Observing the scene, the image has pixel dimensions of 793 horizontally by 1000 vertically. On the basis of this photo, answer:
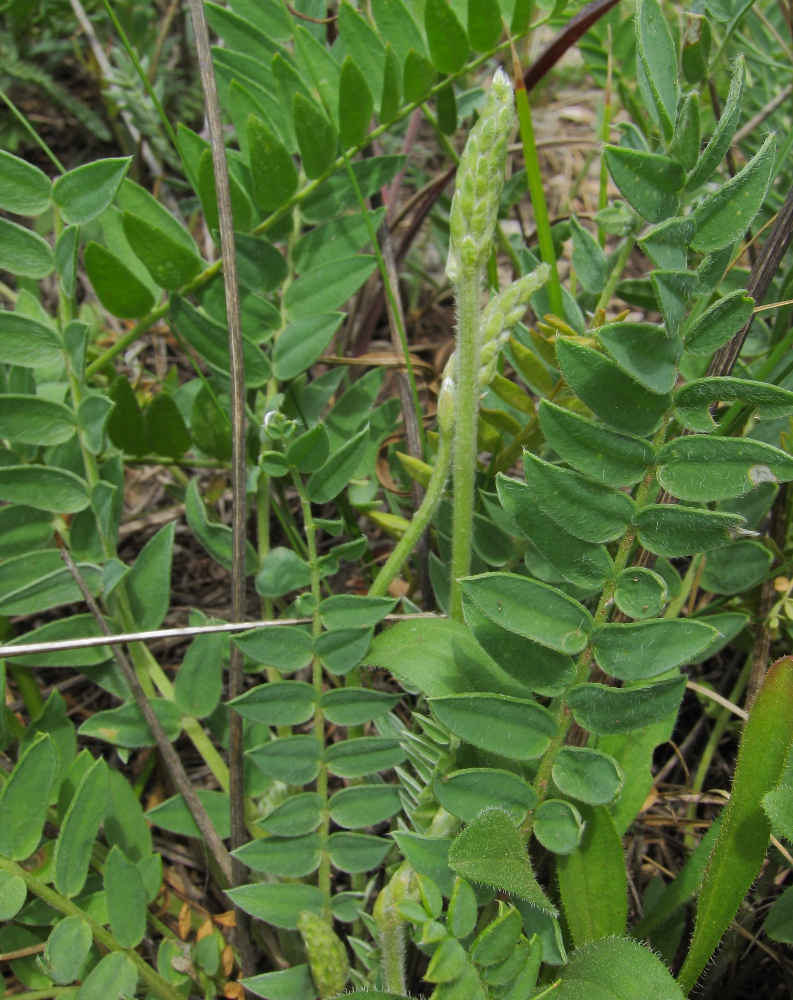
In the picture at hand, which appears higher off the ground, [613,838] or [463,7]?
[463,7]

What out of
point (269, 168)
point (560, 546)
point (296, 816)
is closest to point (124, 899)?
point (296, 816)

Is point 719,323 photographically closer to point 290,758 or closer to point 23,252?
point 290,758

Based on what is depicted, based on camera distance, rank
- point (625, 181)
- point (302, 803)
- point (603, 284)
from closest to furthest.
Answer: point (625, 181) → point (302, 803) → point (603, 284)

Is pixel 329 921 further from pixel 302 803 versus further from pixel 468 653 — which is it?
pixel 468 653

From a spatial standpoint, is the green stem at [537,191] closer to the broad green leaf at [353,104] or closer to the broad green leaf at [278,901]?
the broad green leaf at [353,104]

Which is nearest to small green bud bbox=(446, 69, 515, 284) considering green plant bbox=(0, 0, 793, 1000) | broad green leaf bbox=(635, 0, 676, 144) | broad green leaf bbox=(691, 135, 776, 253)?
green plant bbox=(0, 0, 793, 1000)

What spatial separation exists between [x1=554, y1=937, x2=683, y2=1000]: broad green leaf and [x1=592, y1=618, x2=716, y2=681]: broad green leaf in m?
0.37

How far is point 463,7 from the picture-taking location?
1788 millimetres

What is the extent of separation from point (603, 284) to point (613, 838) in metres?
1.03

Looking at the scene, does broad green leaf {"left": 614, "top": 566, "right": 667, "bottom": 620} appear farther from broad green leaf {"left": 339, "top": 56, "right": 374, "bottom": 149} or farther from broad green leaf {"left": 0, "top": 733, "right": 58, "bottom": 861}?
broad green leaf {"left": 339, "top": 56, "right": 374, "bottom": 149}

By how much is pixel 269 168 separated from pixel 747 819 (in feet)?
4.30

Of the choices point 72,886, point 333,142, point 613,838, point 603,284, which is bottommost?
point 613,838

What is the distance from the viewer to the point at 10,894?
4.07 feet

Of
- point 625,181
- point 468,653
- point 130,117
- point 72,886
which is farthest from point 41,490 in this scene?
point 130,117
